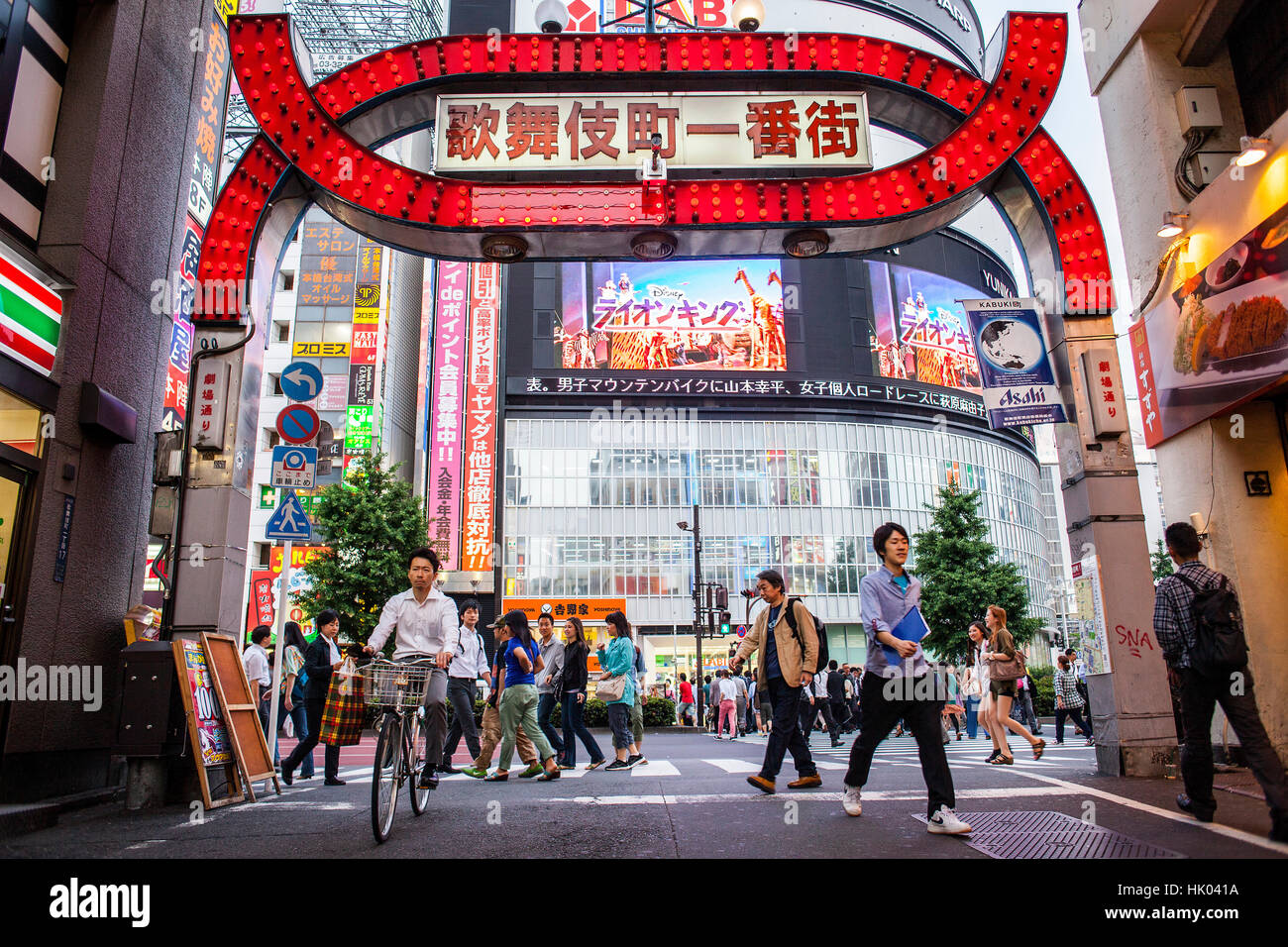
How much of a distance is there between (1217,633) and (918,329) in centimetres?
5502

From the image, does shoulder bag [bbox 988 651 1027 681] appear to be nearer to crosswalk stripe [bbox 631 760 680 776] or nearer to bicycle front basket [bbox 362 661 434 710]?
crosswalk stripe [bbox 631 760 680 776]

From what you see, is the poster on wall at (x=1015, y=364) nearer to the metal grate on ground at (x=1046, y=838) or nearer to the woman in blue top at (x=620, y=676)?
the metal grate on ground at (x=1046, y=838)

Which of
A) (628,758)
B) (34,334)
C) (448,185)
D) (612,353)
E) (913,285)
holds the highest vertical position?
(913,285)

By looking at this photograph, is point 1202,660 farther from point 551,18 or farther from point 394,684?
point 551,18

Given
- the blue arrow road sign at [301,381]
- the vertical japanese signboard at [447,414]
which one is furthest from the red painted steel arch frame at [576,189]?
the vertical japanese signboard at [447,414]

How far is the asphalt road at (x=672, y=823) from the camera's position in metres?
4.26

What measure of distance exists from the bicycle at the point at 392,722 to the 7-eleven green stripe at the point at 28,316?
435 centimetres

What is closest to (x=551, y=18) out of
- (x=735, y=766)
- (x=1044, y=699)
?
(x=735, y=766)

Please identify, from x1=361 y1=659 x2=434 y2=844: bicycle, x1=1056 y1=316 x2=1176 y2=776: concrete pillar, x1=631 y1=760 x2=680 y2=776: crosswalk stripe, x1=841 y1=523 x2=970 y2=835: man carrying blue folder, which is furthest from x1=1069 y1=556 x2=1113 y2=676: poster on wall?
x1=361 y1=659 x2=434 y2=844: bicycle

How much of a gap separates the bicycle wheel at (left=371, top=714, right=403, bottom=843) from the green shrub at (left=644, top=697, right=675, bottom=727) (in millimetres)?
20564

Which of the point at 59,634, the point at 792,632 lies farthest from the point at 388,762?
the point at 59,634
